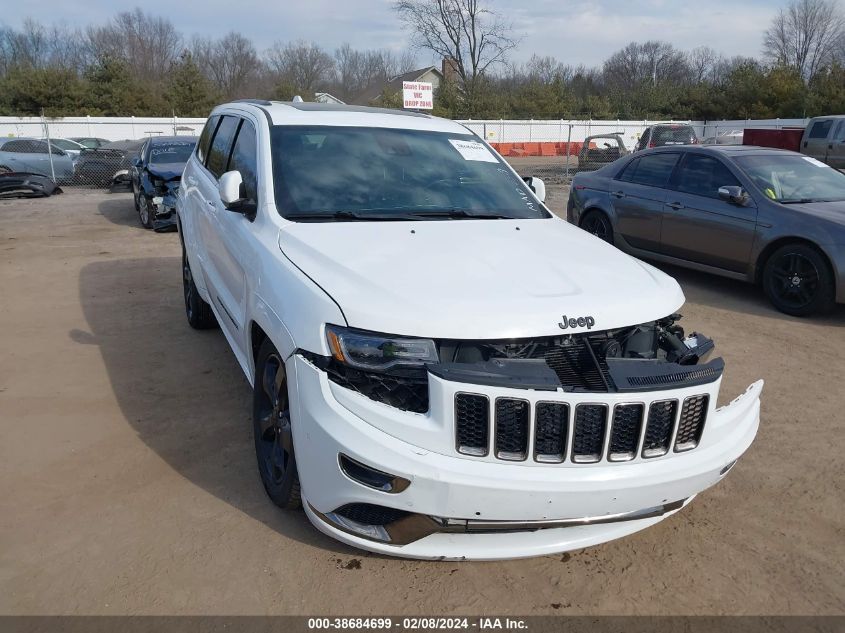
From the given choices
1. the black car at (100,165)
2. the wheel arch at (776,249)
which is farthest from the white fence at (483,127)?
the wheel arch at (776,249)

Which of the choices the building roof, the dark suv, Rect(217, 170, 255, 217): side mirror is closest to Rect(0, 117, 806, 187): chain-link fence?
the dark suv

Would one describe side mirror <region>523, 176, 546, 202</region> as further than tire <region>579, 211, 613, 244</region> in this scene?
No

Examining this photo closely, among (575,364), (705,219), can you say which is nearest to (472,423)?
(575,364)

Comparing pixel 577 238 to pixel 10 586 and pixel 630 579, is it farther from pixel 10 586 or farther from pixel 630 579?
pixel 10 586

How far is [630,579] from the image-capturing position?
113 inches

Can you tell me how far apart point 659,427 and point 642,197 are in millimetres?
6283

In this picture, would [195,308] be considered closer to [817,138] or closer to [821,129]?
[817,138]

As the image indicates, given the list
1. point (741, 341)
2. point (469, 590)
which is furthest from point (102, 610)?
point (741, 341)

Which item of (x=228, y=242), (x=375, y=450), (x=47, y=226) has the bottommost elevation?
(x=47, y=226)

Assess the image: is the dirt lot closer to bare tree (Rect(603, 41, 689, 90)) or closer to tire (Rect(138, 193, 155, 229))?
tire (Rect(138, 193, 155, 229))

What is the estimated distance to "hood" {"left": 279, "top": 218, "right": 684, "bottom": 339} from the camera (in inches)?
105

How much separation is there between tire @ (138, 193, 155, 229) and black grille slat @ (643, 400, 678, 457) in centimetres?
1107

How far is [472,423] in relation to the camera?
2.49 metres

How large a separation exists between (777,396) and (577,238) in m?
2.13
